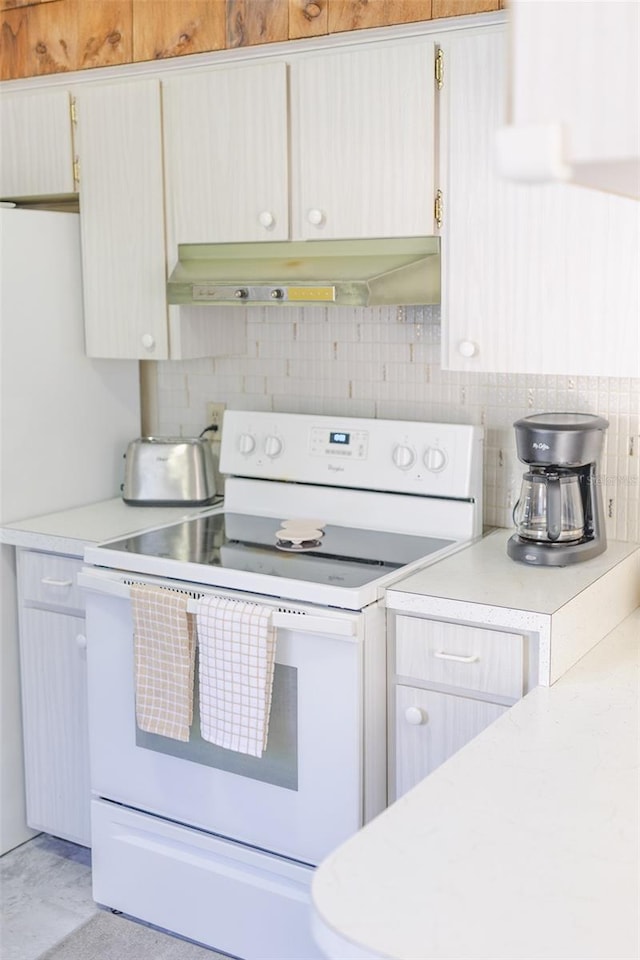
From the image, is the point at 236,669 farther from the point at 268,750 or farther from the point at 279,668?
the point at 268,750

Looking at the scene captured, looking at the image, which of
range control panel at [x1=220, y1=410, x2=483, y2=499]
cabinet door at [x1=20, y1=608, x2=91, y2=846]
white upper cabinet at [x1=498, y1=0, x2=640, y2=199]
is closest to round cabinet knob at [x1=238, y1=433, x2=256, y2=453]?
range control panel at [x1=220, y1=410, x2=483, y2=499]

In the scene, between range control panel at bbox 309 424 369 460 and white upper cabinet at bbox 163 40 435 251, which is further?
range control panel at bbox 309 424 369 460

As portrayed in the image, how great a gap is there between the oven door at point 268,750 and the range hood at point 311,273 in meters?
0.73

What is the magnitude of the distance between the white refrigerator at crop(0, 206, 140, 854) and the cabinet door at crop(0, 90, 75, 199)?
13cm

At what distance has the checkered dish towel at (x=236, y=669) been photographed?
7.42 feet

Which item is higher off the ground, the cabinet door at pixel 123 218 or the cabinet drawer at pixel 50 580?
the cabinet door at pixel 123 218

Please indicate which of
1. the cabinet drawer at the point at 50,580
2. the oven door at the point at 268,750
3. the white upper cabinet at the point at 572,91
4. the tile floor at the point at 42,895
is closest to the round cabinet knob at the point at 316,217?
the oven door at the point at 268,750

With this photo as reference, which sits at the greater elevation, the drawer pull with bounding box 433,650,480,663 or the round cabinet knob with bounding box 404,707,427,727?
the drawer pull with bounding box 433,650,480,663

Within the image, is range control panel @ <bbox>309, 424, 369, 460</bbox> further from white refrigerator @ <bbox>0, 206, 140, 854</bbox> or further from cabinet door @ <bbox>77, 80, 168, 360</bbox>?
white refrigerator @ <bbox>0, 206, 140, 854</bbox>

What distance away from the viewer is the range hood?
2.47 meters

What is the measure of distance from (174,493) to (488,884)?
6.44 ft

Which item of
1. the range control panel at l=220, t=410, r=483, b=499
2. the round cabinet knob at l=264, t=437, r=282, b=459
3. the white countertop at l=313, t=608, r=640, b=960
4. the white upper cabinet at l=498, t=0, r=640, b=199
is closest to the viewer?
the white upper cabinet at l=498, t=0, r=640, b=199

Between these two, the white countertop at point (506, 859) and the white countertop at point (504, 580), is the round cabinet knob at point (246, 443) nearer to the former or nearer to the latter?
the white countertop at point (504, 580)

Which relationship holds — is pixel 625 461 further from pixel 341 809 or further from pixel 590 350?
pixel 341 809
